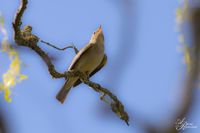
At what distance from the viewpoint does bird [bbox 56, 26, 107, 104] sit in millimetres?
6648

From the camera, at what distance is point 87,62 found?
675cm

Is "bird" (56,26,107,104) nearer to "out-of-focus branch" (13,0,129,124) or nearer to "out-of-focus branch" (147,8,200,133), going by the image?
"out-of-focus branch" (13,0,129,124)

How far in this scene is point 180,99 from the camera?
125 cm

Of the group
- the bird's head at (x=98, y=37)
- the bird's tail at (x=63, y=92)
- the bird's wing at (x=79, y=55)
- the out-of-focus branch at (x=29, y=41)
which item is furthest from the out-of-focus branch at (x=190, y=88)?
the bird's head at (x=98, y=37)

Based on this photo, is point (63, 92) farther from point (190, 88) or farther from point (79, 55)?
point (190, 88)

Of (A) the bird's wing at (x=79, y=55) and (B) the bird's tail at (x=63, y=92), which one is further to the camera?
(B) the bird's tail at (x=63, y=92)

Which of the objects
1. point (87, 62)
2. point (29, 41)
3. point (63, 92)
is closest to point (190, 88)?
point (29, 41)

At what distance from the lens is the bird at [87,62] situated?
6.65 metres

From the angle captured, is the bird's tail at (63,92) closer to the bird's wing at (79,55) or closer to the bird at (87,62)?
the bird at (87,62)

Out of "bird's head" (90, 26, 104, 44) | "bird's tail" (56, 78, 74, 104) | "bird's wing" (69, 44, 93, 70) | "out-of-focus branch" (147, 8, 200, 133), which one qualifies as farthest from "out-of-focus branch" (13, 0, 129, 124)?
"bird's head" (90, 26, 104, 44)

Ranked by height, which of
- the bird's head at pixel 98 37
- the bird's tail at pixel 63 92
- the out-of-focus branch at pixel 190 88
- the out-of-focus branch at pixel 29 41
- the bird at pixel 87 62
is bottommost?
Result: the bird's tail at pixel 63 92

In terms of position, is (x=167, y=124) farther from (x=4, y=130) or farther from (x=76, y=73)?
(x=76, y=73)

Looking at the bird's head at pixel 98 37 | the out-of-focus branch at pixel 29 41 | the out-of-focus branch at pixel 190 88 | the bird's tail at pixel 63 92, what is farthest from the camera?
the bird's head at pixel 98 37

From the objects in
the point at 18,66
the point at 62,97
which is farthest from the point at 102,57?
the point at 18,66
